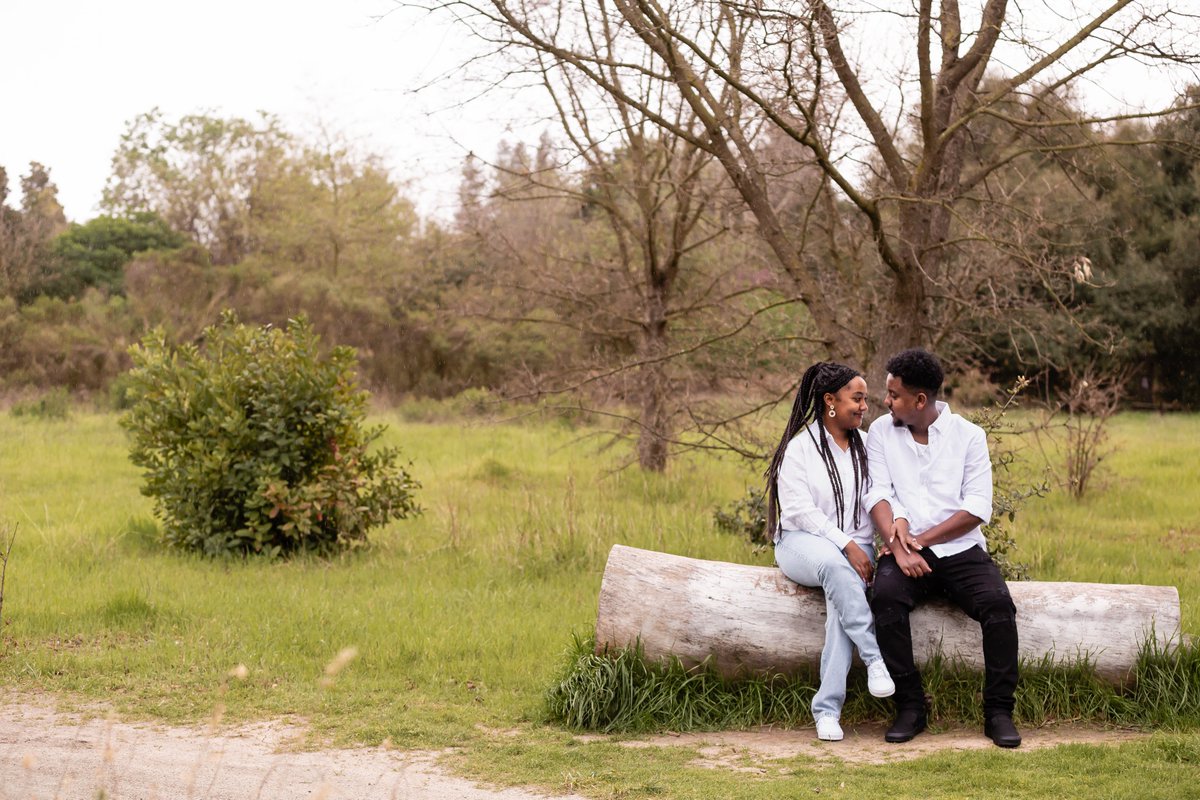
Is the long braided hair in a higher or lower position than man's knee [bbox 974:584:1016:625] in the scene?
higher

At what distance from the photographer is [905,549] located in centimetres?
604

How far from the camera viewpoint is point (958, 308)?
32.7 ft

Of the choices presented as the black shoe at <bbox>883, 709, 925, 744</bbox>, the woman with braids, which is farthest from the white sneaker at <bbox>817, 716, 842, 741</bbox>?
the black shoe at <bbox>883, 709, 925, 744</bbox>

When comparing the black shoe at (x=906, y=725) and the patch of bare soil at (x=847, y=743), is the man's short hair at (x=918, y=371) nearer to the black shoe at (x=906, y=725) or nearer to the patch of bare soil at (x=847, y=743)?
the black shoe at (x=906, y=725)

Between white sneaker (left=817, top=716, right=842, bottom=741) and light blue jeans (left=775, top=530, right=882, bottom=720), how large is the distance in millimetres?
29

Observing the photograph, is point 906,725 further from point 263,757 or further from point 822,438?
point 263,757

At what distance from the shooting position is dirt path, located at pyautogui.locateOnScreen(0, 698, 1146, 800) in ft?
16.3

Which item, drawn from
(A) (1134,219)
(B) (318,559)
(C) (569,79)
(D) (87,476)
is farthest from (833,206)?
(A) (1134,219)

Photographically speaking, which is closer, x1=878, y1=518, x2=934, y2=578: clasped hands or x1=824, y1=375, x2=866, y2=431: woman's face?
x1=878, y1=518, x2=934, y2=578: clasped hands

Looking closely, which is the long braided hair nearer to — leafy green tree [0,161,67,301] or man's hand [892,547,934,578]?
man's hand [892,547,934,578]

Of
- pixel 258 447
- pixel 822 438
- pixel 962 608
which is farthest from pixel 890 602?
pixel 258 447

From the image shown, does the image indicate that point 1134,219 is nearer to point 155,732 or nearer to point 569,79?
point 569,79

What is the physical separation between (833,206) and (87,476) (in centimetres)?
1030

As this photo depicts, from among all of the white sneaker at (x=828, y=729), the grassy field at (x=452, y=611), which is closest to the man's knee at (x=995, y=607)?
the grassy field at (x=452, y=611)
